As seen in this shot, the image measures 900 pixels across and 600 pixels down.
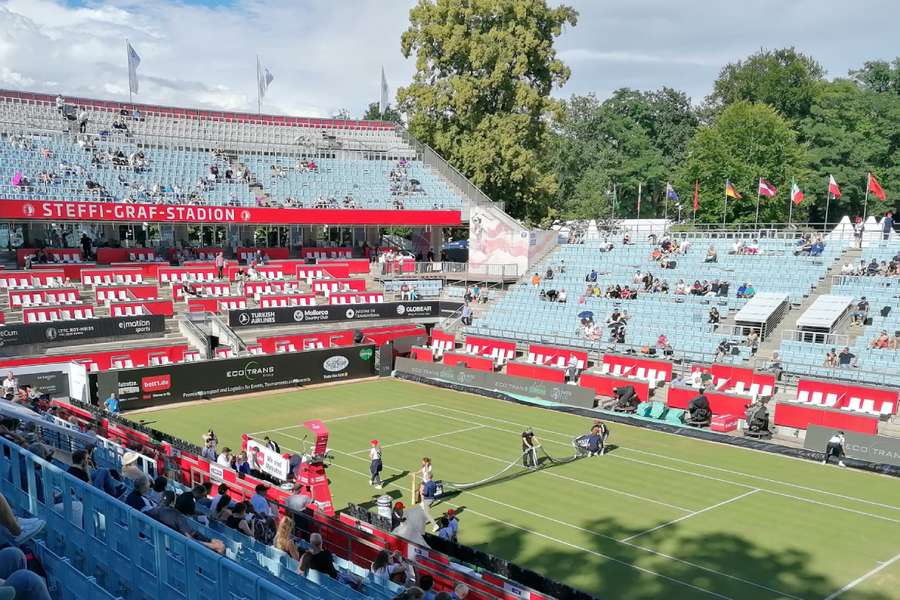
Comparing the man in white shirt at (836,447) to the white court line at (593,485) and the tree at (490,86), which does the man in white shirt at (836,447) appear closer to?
the white court line at (593,485)

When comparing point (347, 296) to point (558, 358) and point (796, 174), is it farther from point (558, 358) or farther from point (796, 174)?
point (796, 174)

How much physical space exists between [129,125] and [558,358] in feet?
117

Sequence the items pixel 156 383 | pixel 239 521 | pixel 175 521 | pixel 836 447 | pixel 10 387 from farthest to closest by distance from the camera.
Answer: pixel 156 383 < pixel 10 387 < pixel 836 447 < pixel 239 521 < pixel 175 521

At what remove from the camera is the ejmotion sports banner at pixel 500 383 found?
30.7 m

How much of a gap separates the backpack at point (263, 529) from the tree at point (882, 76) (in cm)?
7708

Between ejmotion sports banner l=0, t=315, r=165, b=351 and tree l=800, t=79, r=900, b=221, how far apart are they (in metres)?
55.2

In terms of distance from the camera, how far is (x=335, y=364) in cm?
3666

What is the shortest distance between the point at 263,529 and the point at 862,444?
1912cm

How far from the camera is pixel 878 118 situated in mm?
65688

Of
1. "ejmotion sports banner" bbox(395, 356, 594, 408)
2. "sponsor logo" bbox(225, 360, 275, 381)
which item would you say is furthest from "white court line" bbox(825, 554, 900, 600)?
"sponsor logo" bbox(225, 360, 275, 381)

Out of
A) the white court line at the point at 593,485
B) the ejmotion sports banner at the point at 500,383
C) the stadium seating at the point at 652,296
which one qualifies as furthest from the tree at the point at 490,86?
the white court line at the point at 593,485

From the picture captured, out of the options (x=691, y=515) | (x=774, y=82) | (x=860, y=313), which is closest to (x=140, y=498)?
(x=691, y=515)

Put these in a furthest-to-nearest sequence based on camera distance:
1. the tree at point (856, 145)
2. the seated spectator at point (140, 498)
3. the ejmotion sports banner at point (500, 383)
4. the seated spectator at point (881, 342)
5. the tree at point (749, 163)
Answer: the tree at point (856, 145) → the tree at point (749, 163) → the ejmotion sports banner at point (500, 383) → the seated spectator at point (881, 342) → the seated spectator at point (140, 498)

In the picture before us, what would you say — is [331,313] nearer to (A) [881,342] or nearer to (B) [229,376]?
(B) [229,376]
